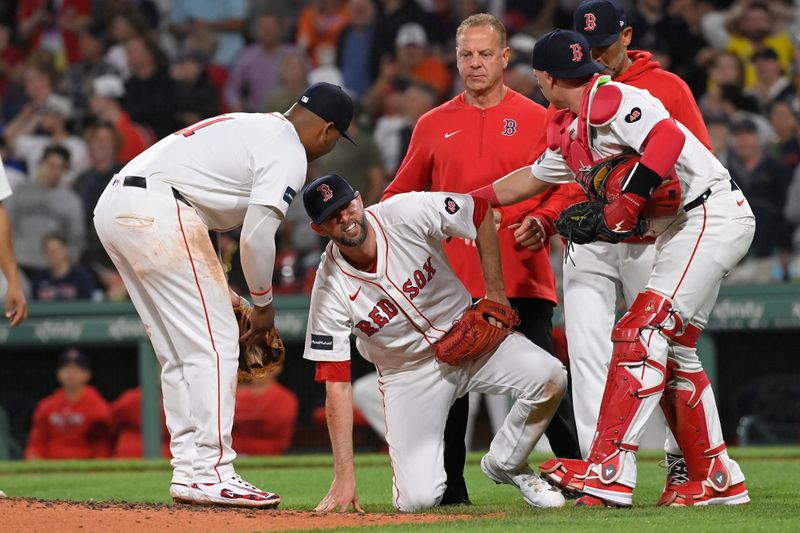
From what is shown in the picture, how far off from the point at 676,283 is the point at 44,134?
384 inches

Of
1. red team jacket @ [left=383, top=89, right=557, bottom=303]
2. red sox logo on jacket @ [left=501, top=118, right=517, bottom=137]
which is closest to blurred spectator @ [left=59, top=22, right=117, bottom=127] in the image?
red team jacket @ [left=383, top=89, right=557, bottom=303]

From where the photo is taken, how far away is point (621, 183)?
4707 mm

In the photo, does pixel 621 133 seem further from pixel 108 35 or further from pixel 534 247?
pixel 108 35

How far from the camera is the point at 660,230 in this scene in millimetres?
4957

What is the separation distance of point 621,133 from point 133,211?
76.4 inches

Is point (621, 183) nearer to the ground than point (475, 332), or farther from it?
farther from it

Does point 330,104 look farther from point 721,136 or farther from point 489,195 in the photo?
point 721,136

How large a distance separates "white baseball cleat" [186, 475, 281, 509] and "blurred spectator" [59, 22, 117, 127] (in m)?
9.04

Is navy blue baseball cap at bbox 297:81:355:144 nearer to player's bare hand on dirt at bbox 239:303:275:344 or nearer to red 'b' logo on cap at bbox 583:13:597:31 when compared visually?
player's bare hand on dirt at bbox 239:303:275:344

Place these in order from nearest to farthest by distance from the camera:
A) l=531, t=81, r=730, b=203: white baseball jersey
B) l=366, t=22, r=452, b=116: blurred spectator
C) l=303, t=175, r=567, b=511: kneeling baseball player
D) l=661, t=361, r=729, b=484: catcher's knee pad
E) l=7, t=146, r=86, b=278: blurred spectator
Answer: l=531, t=81, r=730, b=203: white baseball jersey, l=661, t=361, r=729, b=484: catcher's knee pad, l=303, t=175, r=567, b=511: kneeling baseball player, l=7, t=146, r=86, b=278: blurred spectator, l=366, t=22, r=452, b=116: blurred spectator

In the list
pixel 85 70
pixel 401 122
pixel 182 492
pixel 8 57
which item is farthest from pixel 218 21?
pixel 182 492

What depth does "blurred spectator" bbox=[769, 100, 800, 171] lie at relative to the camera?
33.5ft

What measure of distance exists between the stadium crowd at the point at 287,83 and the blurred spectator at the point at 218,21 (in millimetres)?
18

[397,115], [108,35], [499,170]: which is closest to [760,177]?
[397,115]
